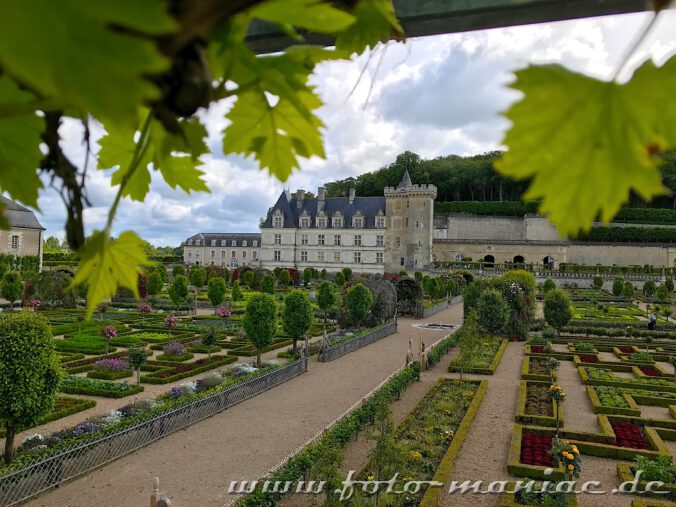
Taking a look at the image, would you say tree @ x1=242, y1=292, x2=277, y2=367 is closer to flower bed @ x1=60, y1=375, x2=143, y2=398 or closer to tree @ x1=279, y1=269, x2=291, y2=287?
flower bed @ x1=60, y1=375, x2=143, y2=398

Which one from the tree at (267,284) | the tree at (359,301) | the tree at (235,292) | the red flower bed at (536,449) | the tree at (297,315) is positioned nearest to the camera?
the red flower bed at (536,449)

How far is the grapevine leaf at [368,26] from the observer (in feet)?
1.55

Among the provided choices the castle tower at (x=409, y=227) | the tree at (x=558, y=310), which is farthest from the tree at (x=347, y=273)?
the tree at (x=558, y=310)

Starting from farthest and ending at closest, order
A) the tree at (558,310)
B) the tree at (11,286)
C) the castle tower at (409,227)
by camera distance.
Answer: the castle tower at (409,227) → the tree at (11,286) → the tree at (558,310)

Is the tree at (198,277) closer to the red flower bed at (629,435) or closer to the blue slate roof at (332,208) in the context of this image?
the blue slate roof at (332,208)

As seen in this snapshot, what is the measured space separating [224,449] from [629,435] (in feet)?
22.3

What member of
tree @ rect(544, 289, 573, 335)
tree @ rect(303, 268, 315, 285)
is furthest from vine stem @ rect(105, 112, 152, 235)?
tree @ rect(303, 268, 315, 285)

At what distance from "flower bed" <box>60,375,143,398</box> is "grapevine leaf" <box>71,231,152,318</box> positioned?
10766 millimetres

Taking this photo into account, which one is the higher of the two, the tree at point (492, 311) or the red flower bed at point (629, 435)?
the tree at point (492, 311)

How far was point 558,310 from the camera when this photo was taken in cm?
1789

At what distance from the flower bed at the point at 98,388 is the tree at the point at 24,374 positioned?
3.03 metres

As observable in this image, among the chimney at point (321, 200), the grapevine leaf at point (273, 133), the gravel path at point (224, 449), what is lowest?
the gravel path at point (224, 449)

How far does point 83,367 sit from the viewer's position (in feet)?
39.6

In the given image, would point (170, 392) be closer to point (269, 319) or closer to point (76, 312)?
point (269, 319)
